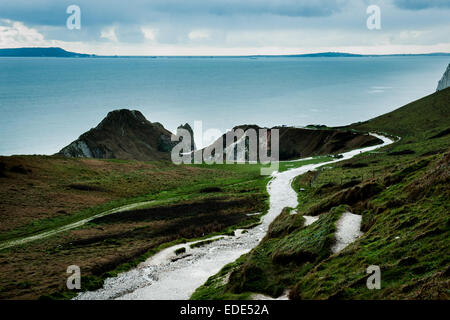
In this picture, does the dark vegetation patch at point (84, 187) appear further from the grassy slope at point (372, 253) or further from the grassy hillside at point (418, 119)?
the grassy hillside at point (418, 119)

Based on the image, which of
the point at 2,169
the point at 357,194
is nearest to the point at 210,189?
the point at 2,169

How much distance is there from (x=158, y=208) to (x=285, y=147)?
2483 inches

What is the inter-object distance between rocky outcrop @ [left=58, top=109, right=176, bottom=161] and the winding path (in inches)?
2821

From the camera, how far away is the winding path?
29.3m

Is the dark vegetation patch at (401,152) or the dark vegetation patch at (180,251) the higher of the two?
the dark vegetation patch at (401,152)

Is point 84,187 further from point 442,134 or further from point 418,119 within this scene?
point 418,119

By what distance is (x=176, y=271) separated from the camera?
110ft

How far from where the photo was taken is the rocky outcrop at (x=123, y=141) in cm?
10744

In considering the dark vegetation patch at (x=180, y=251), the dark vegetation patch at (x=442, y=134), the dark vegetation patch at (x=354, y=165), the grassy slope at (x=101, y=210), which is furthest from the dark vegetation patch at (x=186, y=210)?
the dark vegetation patch at (x=442, y=134)

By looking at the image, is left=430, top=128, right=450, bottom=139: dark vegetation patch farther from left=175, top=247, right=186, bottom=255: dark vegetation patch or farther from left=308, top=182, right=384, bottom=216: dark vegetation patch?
left=175, top=247, right=186, bottom=255: dark vegetation patch

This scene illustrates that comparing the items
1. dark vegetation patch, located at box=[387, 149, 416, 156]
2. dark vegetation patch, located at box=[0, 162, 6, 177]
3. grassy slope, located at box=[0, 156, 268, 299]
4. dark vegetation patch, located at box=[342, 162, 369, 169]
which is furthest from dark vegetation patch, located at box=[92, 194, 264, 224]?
dark vegetation patch, located at box=[387, 149, 416, 156]

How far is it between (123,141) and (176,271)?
92.2 m

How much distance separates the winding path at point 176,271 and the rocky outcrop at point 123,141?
235 ft
